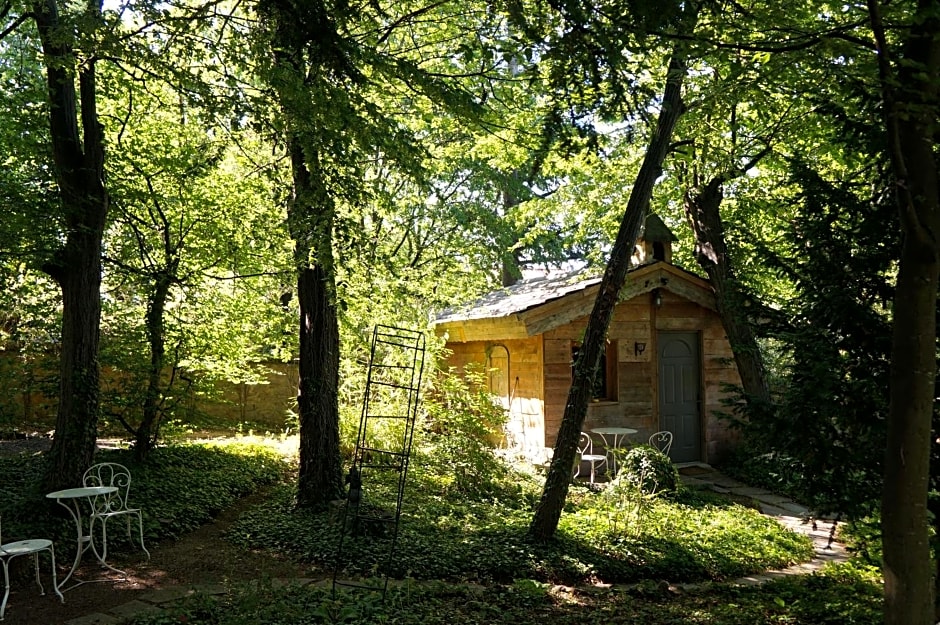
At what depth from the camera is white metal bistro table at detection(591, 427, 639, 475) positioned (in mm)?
10365

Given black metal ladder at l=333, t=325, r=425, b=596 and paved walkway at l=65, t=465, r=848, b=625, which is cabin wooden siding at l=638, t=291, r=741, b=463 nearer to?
paved walkway at l=65, t=465, r=848, b=625

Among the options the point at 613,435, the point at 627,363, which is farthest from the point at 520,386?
the point at 627,363

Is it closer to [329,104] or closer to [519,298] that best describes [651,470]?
[519,298]

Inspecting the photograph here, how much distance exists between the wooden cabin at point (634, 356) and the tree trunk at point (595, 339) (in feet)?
12.4

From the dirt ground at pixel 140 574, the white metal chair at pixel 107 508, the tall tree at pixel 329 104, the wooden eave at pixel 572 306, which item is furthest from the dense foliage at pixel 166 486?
the wooden eave at pixel 572 306

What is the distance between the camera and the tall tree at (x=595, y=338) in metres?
6.65

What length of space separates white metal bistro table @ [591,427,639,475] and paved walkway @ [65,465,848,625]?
120 cm

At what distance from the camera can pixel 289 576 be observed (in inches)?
233

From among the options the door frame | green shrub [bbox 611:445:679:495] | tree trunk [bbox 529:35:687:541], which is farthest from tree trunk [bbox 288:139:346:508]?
the door frame

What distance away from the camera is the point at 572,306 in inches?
431

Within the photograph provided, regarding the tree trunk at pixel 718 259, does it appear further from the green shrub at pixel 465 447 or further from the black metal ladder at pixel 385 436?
the black metal ladder at pixel 385 436

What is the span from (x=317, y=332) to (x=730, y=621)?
5395 millimetres

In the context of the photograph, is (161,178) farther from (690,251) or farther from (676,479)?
(690,251)

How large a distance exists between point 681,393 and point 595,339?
608 centimetres
